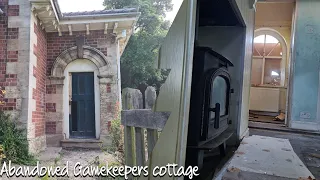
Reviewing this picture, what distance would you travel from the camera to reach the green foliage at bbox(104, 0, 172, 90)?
109 cm

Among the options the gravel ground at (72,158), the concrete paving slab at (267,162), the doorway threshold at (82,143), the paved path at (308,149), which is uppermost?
the doorway threshold at (82,143)

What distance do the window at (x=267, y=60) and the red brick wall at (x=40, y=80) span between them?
4030mm

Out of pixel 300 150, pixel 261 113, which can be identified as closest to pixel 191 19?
pixel 300 150

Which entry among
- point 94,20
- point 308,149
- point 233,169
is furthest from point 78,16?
point 308,149

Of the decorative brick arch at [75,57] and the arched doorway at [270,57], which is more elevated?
the arched doorway at [270,57]

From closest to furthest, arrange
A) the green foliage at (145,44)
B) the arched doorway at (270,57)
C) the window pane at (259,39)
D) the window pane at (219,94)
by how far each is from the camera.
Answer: the green foliage at (145,44), the window pane at (219,94), the arched doorway at (270,57), the window pane at (259,39)

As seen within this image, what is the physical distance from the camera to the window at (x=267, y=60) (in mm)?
4516

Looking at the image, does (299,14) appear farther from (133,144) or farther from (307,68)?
(133,144)

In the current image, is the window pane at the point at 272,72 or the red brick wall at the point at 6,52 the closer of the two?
the red brick wall at the point at 6,52

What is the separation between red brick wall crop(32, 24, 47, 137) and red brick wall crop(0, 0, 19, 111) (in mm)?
95

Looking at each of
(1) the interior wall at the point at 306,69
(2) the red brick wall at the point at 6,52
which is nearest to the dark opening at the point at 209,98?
(2) the red brick wall at the point at 6,52

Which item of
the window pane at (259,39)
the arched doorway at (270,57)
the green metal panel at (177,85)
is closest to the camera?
the green metal panel at (177,85)

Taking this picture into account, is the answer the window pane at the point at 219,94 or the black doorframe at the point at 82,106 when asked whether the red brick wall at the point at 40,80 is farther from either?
the window pane at the point at 219,94

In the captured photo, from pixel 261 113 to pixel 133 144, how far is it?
11.5 feet
